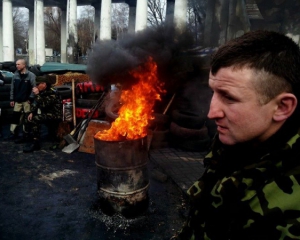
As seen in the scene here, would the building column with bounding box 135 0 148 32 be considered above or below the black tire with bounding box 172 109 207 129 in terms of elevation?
above

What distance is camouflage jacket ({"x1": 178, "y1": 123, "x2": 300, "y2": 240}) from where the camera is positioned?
88 cm

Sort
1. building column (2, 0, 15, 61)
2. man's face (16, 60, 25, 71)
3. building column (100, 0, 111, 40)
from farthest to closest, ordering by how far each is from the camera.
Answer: building column (2, 0, 15, 61), building column (100, 0, 111, 40), man's face (16, 60, 25, 71)

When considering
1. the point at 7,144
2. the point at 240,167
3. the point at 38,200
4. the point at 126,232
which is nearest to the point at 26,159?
the point at 7,144

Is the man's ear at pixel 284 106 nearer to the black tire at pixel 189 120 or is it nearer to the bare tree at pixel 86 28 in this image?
the black tire at pixel 189 120

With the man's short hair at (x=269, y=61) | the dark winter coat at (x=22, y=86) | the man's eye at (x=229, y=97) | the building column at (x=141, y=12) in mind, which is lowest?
the dark winter coat at (x=22, y=86)

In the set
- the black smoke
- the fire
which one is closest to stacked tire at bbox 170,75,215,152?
the black smoke

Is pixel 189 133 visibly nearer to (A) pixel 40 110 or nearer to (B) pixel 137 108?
(B) pixel 137 108

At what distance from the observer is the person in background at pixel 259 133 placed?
0.90m

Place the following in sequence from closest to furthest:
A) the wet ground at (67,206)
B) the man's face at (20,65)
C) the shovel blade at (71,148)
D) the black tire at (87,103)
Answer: the wet ground at (67,206) < the shovel blade at (71,148) < the man's face at (20,65) < the black tire at (87,103)

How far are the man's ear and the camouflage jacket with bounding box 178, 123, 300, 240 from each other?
6 centimetres

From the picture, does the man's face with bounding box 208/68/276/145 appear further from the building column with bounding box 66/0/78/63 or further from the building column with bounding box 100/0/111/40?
the building column with bounding box 66/0/78/63

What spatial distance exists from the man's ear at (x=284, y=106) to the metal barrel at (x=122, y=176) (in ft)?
9.64

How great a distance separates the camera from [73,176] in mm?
5840

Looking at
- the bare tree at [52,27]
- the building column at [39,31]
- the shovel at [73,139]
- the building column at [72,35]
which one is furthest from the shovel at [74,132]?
the bare tree at [52,27]
